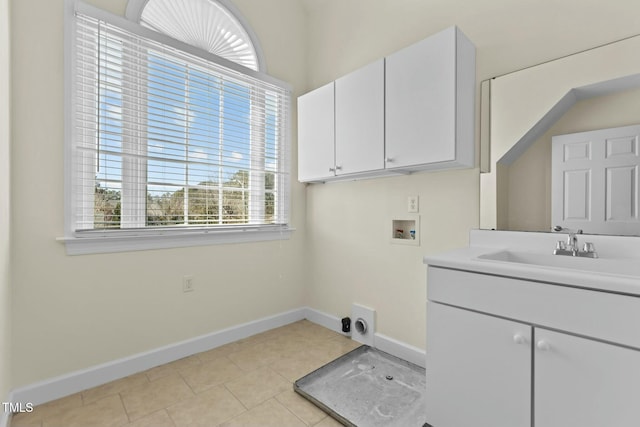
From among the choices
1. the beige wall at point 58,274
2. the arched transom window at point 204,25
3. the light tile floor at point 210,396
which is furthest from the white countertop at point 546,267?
the arched transom window at point 204,25

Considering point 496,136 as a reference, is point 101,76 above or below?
above

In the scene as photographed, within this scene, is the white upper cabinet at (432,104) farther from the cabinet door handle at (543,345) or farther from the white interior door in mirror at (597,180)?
the cabinet door handle at (543,345)

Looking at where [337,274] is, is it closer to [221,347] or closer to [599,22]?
[221,347]

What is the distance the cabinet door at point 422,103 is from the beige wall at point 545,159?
1.23 ft

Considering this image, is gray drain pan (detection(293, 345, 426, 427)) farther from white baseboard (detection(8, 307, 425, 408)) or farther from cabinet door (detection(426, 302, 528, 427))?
cabinet door (detection(426, 302, 528, 427))

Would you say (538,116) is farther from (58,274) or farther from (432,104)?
(58,274)

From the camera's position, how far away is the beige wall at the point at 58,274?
5.14 ft

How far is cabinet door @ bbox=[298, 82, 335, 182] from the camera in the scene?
227 cm

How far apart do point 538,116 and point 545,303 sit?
991 millimetres

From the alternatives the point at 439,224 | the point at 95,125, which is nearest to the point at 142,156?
the point at 95,125

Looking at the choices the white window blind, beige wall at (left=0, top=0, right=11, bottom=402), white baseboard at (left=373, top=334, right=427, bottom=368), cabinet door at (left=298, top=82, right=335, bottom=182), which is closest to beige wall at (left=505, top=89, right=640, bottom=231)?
white baseboard at (left=373, top=334, right=427, bottom=368)

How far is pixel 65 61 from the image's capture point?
65.4 inches

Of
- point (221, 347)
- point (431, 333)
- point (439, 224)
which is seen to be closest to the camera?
point (431, 333)

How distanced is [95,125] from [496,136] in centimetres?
227
